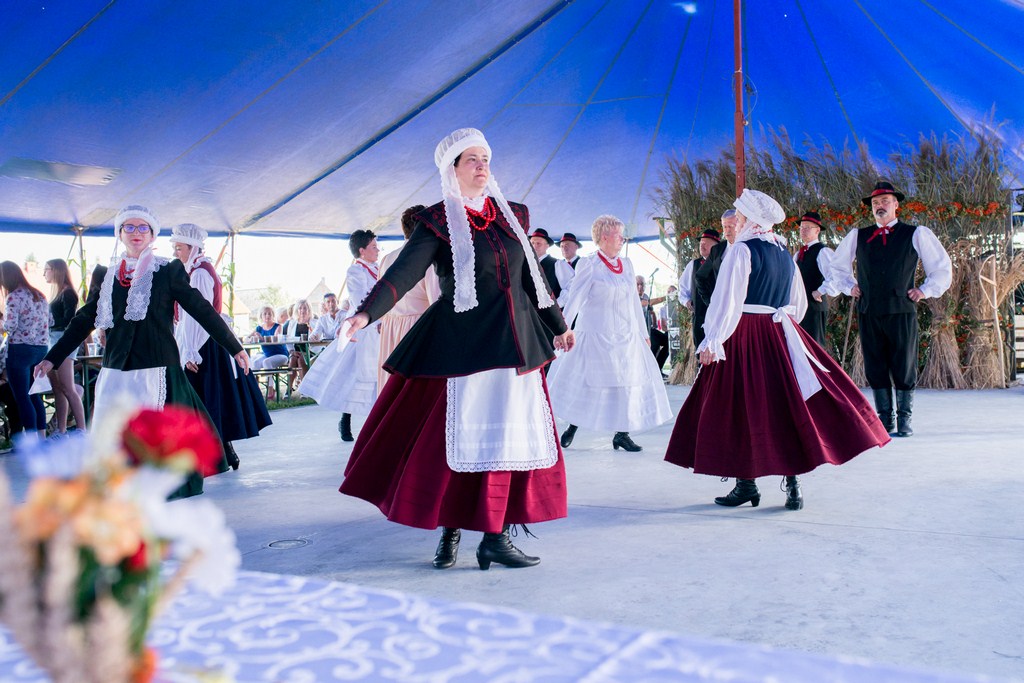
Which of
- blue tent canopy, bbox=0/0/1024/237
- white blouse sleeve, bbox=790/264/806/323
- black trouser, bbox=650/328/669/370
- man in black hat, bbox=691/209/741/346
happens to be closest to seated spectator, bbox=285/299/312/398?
blue tent canopy, bbox=0/0/1024/237

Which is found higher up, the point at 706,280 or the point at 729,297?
the point at 706,280

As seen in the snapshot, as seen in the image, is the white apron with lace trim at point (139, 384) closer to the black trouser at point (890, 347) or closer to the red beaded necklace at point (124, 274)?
the red beaded necklace at point (124, 274)

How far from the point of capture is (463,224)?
9.64 feet

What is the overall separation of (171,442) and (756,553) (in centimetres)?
272

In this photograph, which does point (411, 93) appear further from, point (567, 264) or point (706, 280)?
point (706, 280)

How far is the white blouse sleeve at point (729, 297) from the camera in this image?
359 cm

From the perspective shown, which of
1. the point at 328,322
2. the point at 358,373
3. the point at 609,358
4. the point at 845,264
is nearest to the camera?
the point at 609,358

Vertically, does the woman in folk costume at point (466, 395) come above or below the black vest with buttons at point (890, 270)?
below

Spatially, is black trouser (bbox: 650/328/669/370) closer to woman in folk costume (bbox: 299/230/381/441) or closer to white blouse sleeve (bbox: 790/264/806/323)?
woman in folk costume (bbox: 299/230/381/441)

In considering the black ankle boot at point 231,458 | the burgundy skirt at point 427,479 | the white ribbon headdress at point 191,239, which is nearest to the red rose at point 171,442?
the burgundy skirt at point 427,479

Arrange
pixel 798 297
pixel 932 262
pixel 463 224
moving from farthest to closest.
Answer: pixel 932 262 → pixel 798 297 → pixel 463 224

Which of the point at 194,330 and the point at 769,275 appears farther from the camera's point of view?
the point at 194,330

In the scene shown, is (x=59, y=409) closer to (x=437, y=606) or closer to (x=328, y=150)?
(x=328, y=150)

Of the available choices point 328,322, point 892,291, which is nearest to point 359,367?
point 892,291
